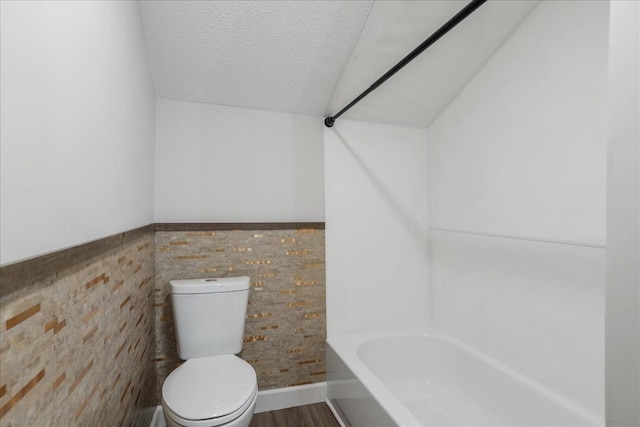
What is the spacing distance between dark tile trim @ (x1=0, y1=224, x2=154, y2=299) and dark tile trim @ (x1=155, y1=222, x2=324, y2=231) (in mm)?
882

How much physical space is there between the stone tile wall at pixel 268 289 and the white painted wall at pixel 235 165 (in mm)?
139

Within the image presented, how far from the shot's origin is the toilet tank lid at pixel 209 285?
5.32 feet

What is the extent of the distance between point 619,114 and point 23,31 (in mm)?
1002

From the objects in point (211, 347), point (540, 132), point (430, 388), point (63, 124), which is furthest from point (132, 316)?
point (540, 132)

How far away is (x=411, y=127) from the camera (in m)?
2.31

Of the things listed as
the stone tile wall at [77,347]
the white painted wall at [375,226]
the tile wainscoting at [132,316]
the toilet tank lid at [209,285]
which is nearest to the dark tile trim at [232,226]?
the tile wainscoting at [132,316]

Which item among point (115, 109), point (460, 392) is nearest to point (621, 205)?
point (115, 109)

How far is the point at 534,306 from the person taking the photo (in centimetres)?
157

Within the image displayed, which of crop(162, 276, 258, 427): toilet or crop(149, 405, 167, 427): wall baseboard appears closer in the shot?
crop(162, 276, 258, 427): toilet

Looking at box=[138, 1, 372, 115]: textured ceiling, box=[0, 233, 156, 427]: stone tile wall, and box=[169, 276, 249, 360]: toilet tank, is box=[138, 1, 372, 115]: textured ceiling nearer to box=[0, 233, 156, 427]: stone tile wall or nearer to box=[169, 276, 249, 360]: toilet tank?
box=[0, 233, 156, 427]: stone tile wall

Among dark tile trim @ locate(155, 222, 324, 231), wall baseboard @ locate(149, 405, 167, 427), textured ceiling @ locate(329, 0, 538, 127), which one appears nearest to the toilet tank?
dark tile trim @ locate(155, 222, 324, 231)

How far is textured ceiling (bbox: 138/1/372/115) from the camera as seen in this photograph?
1424 millimetres

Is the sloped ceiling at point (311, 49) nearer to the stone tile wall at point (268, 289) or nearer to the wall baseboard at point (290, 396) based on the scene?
the stone tile wall at point (268, 289)

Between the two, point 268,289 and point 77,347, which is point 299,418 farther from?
point 77,347
